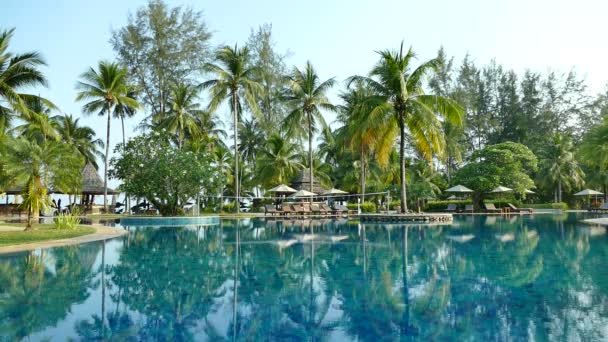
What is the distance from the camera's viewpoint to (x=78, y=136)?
35.7 metres

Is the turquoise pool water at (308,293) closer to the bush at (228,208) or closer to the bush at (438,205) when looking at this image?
the bush at (228,208)

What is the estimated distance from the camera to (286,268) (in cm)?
873

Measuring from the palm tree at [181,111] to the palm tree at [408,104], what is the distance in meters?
13.2

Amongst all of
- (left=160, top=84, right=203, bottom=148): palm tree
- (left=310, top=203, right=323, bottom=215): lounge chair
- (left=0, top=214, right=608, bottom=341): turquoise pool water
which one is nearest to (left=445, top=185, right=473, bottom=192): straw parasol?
(left=310, top=203, right=323, bottom=215): lounge chair

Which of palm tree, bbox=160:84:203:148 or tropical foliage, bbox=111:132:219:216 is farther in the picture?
palm tree, bbox=160:84:203:148

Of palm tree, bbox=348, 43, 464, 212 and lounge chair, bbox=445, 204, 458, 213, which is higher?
palm tree, bbox=348, 43, 464, 212

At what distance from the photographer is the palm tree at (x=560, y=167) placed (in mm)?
36906

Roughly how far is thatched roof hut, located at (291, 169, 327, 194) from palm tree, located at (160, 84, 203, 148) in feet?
25.5

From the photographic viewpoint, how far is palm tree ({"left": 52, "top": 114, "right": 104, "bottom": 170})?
34.6m

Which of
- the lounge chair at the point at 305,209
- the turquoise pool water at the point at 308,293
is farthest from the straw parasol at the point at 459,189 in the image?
the turquoise pool water at the point at 308,293

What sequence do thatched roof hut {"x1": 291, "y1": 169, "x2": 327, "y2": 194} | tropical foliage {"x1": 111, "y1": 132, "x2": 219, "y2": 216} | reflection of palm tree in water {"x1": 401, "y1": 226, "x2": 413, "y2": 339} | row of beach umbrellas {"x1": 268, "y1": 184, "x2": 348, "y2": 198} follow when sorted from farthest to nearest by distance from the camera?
1. thatched roof hut {"x1": 291, "y1": 169, "x2": 327, "y2": 194}
2. row of beach umbrellas {"x1": 268, "y1": 184, "x2": 348, "y2": 198}
3. tropical foliage {"x1": 111, "y1": 132, "x2": 219, "y2": 216}
4. reflection of palm tree in water {"x1": 401, "y1": 226, "x2": 413, "y2": 339}

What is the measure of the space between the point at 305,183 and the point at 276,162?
8.11ft

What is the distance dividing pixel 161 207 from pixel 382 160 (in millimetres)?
11185

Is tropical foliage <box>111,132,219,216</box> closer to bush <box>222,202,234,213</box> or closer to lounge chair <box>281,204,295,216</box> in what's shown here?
lounge chair <box>281,204,295,216</box>
